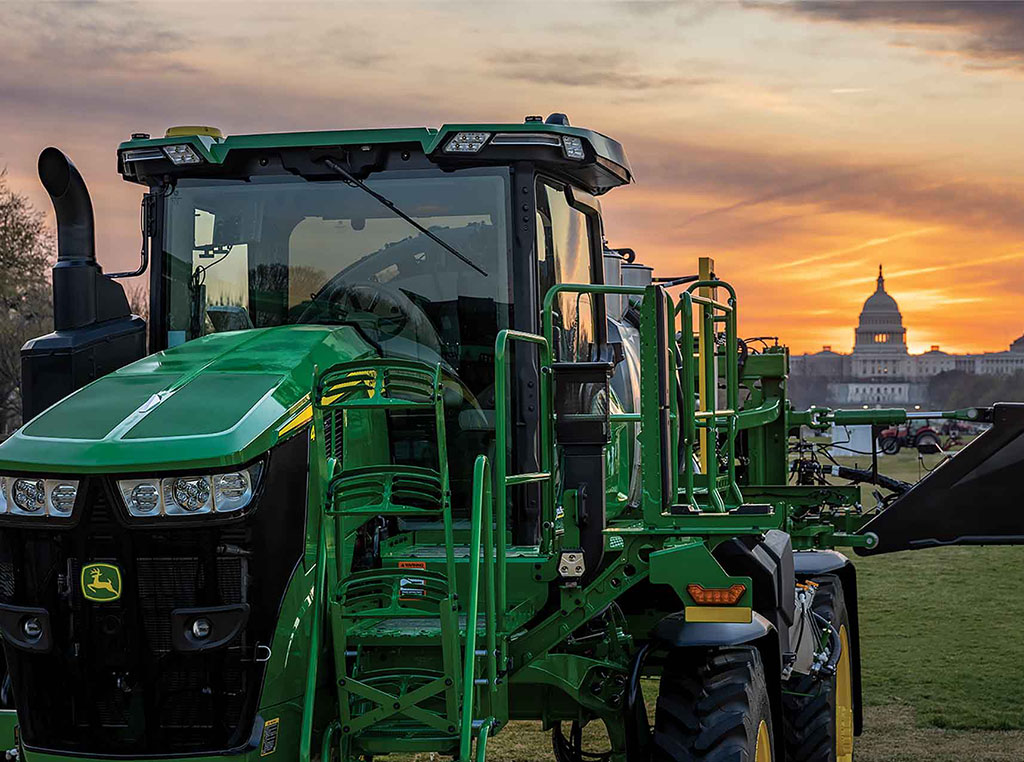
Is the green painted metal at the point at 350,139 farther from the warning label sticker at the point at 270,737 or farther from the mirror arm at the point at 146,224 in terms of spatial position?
the warning label sticker at the point at 270,737

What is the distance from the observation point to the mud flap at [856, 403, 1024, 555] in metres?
8.27

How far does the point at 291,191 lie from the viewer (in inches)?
250

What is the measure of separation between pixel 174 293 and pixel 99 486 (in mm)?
1807

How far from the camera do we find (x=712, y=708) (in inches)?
218

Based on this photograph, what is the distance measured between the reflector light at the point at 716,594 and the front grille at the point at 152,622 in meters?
1.73

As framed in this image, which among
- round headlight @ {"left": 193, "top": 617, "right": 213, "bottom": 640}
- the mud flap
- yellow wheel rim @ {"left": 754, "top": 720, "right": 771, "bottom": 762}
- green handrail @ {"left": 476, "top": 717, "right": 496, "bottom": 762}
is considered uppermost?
the mud flap

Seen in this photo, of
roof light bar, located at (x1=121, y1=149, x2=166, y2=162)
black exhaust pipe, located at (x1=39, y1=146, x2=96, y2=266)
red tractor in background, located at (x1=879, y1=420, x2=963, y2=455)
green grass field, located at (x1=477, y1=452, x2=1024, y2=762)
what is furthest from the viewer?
red tractor in background, located at (x1=879, y1=420, x2=963, y2=455)

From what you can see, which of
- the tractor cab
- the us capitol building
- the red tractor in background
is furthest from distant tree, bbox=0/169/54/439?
the us capitol building

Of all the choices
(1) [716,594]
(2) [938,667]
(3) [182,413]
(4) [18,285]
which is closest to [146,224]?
(3) [182,413]

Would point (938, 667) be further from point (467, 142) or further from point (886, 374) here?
point (886, 374)

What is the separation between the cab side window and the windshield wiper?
337mm

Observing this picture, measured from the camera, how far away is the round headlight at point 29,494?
4.98 meters

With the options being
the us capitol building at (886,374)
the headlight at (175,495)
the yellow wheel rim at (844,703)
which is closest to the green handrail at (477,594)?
the headlight at (175,495)

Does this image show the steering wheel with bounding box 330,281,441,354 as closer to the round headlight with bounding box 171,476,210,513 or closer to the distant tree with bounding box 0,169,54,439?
the round headlight with bounding box 171,476,210,513
